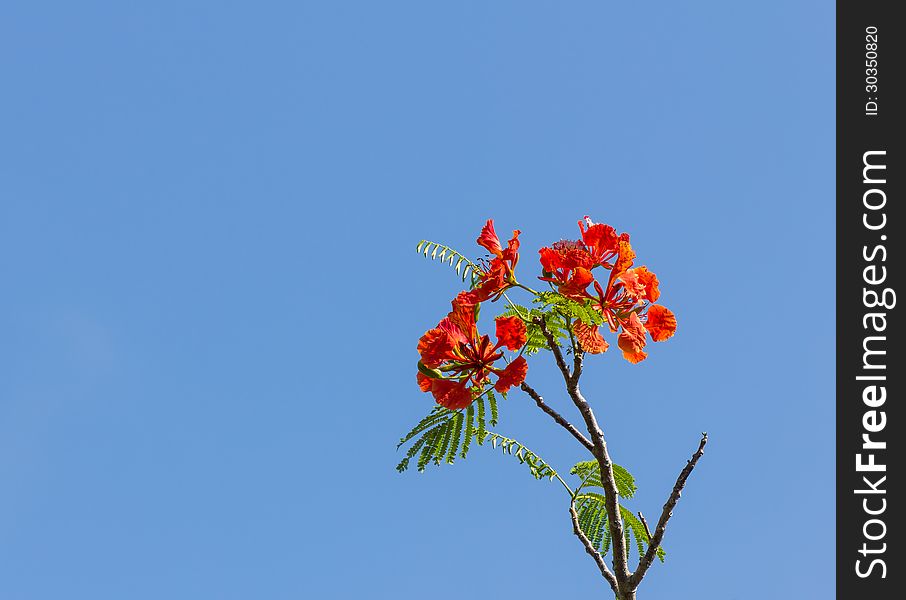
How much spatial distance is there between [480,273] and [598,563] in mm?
1253

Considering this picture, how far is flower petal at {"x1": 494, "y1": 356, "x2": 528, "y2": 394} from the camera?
12.3 ft

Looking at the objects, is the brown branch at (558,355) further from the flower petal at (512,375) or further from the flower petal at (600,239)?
the flower petal at (600,239)

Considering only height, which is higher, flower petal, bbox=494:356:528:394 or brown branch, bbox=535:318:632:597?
flower petal, bbox=494:356:528:394

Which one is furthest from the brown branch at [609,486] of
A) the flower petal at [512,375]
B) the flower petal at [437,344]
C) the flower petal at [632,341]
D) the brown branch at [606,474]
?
the flower petal at [437,344]

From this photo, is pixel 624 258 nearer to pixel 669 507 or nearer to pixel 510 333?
pixel 510 333

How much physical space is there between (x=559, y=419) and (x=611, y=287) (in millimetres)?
653

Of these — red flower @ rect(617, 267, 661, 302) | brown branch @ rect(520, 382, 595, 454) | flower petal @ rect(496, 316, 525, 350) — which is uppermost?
red flower @ rect(617, 267, 661, 302)

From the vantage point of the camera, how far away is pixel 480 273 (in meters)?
4.03

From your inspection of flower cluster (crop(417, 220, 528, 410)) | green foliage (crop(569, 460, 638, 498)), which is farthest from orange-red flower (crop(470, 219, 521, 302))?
green foliage (crop(569, 460, 638, 498))

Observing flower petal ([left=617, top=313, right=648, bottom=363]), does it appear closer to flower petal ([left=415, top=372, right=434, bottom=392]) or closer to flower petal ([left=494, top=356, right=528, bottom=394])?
flower petal ([left=494, top=356, right=528, bottom=394])
